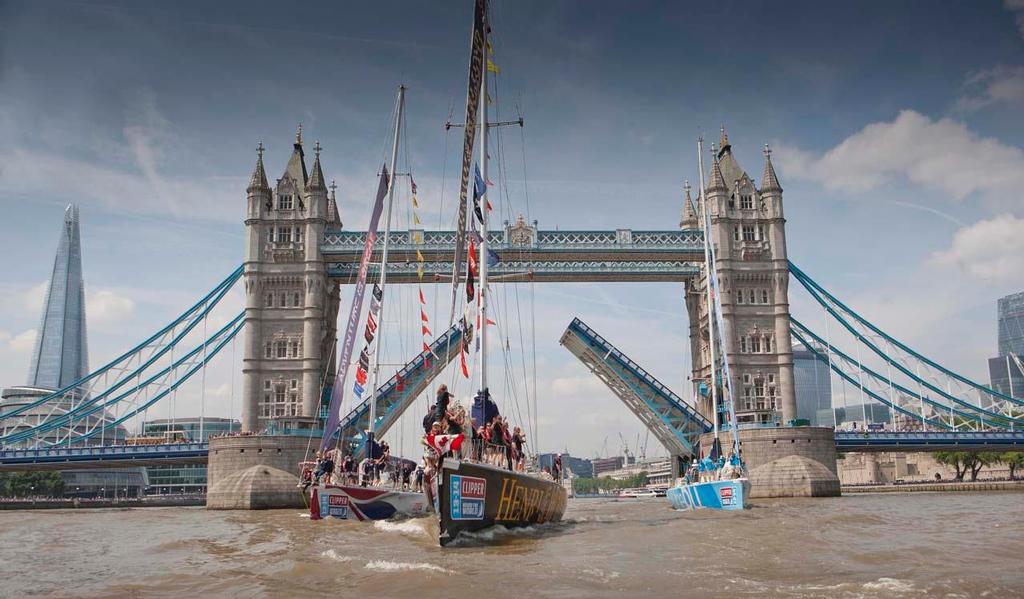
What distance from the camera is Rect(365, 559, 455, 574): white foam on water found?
546 inches

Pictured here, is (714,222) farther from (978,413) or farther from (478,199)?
(478,199)

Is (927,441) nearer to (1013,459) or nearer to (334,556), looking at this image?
(1013,459)

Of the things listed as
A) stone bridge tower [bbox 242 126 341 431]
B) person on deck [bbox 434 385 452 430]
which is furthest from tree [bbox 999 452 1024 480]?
person on deck [bbox 434 385 452 430]

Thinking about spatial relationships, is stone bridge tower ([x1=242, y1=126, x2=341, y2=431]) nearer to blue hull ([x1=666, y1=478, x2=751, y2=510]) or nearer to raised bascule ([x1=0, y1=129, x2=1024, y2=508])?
raised bascule ([x1=0, y1=129, x2=1024, y2=508])

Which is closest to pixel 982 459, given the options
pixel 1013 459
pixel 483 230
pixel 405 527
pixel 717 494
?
pixel 1013 459

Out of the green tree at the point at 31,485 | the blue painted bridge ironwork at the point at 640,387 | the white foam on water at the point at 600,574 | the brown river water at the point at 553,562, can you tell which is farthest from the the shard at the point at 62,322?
the white foam on water at the point at 600,574

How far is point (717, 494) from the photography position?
31.0 metres

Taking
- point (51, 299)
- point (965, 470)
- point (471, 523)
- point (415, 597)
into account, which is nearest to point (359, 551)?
point (471, 523)

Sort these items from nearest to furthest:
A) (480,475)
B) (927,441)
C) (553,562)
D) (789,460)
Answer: (553,562) < (480,475) < (789,460) < (927,441)

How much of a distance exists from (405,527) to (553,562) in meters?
10.5

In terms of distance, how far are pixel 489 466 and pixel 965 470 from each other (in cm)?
8033

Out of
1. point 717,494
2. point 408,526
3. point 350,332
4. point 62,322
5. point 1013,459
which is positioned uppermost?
point 62,322

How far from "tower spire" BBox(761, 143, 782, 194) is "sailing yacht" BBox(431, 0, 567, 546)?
37861 millimetres

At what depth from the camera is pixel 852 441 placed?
53.0m
